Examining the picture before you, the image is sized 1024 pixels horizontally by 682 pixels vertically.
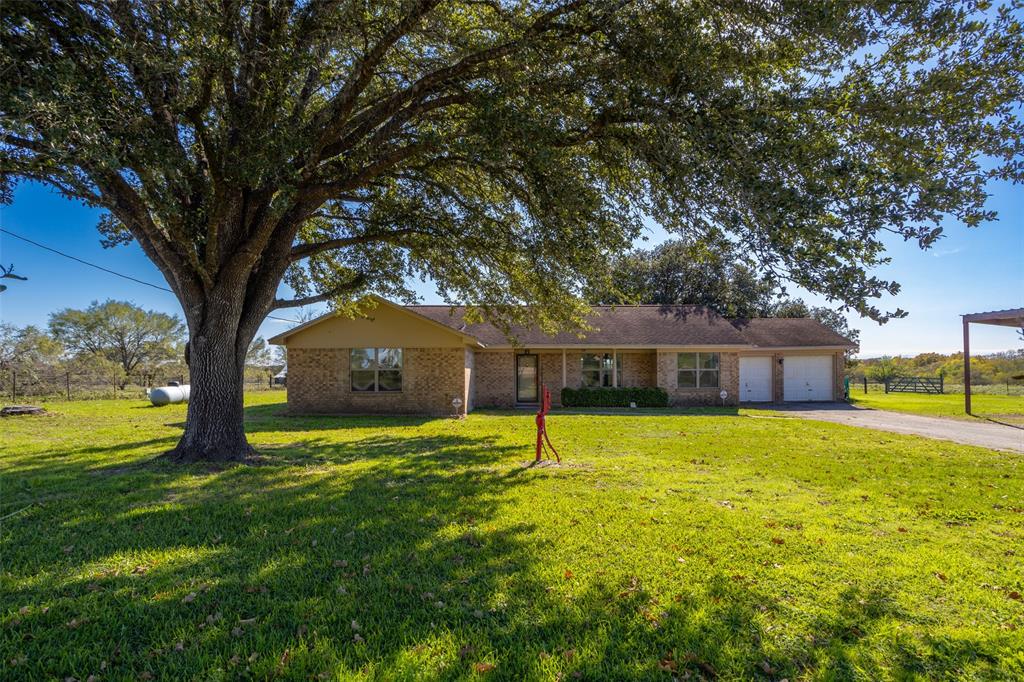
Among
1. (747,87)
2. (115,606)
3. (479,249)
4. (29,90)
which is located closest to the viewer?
(115,606)

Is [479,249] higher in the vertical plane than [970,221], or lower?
higher

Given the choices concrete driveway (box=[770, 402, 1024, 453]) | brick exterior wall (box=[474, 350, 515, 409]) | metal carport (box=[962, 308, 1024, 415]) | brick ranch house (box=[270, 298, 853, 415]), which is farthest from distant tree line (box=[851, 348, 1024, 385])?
brick exterior wall (box=[474, 350, 515, 409])

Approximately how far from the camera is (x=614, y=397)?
766 inches

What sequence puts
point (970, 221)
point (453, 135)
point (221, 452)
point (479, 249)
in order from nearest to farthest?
point (970, 221) < point (453, 135) < point (221, 452) < point (479, 249)

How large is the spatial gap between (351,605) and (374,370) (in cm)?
1375

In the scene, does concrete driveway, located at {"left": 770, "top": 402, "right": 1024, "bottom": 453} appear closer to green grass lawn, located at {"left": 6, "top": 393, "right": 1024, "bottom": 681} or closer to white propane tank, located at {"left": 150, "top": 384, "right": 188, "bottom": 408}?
green grass lawn, located at {"left": 6, "top": 393, "right": 1024, "bottom": 681}

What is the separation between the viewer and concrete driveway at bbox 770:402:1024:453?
10.9 meters

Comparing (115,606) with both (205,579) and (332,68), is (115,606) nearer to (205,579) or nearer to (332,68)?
(205,579)

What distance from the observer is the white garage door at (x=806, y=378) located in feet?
74.3

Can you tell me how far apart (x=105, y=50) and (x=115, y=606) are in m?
5.50

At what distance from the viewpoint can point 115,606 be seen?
3314 millimetres

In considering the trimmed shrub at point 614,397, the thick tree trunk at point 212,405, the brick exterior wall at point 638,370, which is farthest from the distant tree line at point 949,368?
the thick tree trunk at point 212,405

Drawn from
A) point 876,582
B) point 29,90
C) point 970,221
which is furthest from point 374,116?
point 876,582

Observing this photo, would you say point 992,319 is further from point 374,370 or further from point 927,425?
point 374,370
